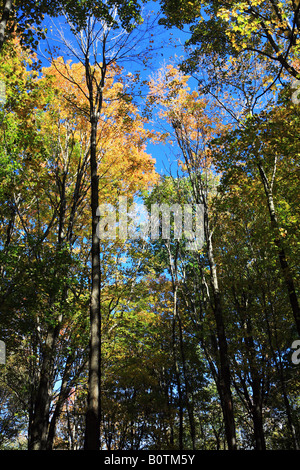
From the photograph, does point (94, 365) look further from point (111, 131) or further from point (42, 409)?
point (111, 131)

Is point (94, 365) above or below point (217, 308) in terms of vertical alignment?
below

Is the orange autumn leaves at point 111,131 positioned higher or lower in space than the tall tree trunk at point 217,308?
higher

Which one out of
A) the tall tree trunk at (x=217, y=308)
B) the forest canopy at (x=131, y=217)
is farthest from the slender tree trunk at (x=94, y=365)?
the tall tree trunk at (x=217, y=308)

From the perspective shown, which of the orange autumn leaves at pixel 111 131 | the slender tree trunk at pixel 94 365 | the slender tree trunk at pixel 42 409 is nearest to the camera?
the slender tree trunk at pixel 94 365

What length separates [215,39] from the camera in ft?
26.9

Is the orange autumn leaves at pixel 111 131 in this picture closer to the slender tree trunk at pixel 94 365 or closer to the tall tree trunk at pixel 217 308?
the tall tree trunk at pixel 217 308

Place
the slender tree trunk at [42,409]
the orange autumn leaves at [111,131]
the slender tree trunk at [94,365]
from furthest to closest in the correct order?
the orange autumn leaves at [111,131], the slender tree trunk at [42,409], the slender tree trunk at [94,365]

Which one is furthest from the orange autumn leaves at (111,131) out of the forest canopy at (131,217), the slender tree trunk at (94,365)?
the slender tree trunk at (94,365)

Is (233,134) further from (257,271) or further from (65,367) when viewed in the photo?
(65,367)

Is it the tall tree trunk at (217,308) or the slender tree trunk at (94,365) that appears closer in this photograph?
the slender tree trunk at (94,365)

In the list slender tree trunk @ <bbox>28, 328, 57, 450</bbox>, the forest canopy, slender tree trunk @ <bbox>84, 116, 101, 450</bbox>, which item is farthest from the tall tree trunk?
slender tree trunk @ <bbox>28, 328, 57, 450</bbox>

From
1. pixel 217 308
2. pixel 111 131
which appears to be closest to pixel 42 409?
pixel 217 308

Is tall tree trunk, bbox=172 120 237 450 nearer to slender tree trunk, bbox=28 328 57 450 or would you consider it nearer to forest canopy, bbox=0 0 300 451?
forest canopy, bbox=0 0 300 451

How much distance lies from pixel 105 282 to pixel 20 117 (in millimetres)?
6288
